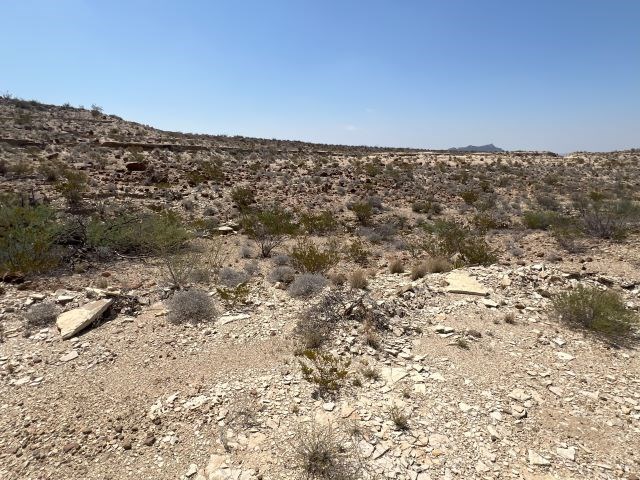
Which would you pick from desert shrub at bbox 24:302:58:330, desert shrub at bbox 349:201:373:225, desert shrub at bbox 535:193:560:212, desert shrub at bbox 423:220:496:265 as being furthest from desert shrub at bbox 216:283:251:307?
desert shrub at bbox 535:193:560:212

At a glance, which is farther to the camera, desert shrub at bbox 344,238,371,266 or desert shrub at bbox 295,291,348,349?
desert shrub at bbox 344,238,371,266

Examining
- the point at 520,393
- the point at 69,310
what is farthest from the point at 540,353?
the point at 69,310

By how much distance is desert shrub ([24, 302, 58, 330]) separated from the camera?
5.79 meters

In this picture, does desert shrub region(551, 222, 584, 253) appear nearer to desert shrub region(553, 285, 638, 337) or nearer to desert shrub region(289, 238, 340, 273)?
desert shrub region(553, 285, 638, 337)

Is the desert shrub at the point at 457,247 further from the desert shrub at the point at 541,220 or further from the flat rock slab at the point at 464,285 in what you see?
the desert shrub at the point at 541,220

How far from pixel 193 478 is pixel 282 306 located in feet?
11.6

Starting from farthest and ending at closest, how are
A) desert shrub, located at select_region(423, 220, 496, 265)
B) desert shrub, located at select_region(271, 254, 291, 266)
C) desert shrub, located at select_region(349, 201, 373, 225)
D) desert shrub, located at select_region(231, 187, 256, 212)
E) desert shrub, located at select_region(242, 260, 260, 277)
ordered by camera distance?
1. desert shrub, located at select_region(231, 187, 256, 212)
2. desert shrub, located at select_region(349, 201, 373, 225)
3. desert shrub, located at select_region(271, 254, 291, 266)
4. desert shrub, located at select_region(423, 220, 496, 265)
5. desert shrub, located at select_region(242, 260, 260, 277)

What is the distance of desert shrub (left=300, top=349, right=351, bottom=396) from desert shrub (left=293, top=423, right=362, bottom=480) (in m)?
0.72

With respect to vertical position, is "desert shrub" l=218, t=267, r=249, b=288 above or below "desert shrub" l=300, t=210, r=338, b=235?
below

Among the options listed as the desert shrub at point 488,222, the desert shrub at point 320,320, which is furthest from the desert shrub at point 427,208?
the desert shrub at point 320,320

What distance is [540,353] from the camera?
5281 millimetres

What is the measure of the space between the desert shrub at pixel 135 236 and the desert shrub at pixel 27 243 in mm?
858

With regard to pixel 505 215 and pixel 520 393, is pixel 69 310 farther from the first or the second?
pixel 505 215

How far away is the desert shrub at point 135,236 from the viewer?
30.1 ft
